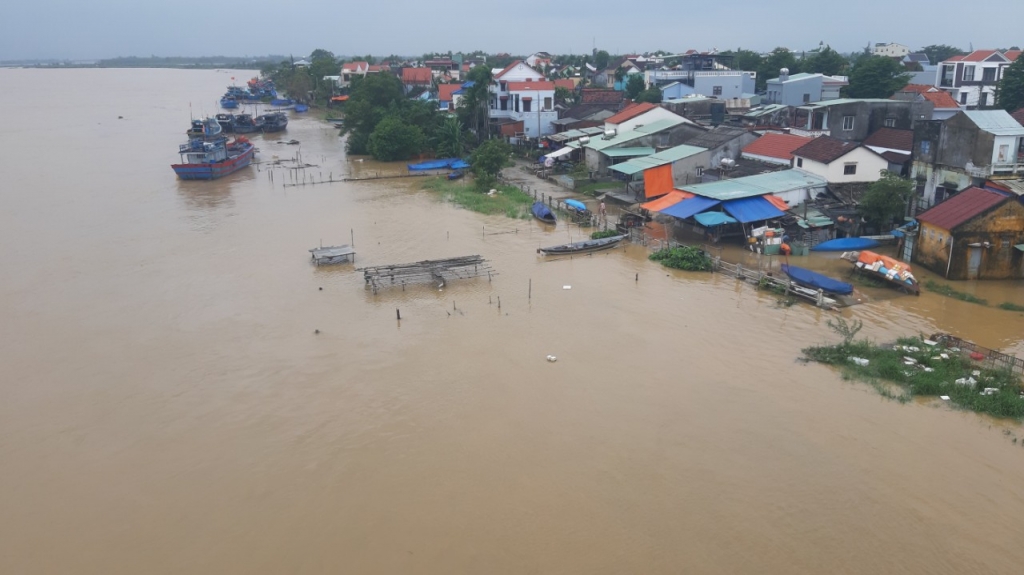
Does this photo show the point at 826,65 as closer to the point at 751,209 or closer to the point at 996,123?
the point at 996,123

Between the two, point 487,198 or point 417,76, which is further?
point 417,76

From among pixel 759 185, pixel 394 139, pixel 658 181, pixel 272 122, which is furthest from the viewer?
pixel 272 122

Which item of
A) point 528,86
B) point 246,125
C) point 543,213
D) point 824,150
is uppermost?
point 528,86

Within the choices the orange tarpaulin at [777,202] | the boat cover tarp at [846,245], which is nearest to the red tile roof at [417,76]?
the orange tarpaulin at [777,202]

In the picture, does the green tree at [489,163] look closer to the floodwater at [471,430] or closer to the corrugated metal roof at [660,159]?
the corrugated metal roof at [660,159]

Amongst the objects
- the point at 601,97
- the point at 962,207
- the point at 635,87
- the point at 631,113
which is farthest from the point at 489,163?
the point at 635,87

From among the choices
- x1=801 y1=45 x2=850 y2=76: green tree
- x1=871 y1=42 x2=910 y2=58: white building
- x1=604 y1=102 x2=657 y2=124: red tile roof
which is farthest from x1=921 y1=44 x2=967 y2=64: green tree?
x1=604 y1=102 x2=657 y2=124: red tile roof

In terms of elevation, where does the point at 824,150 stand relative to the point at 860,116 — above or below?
below
